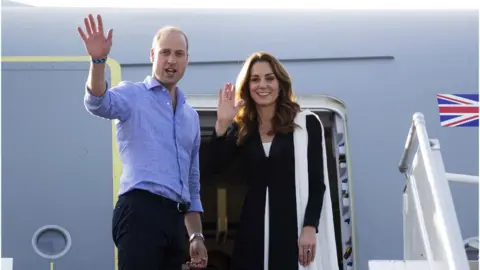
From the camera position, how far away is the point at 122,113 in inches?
148

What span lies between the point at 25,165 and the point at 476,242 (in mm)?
2613

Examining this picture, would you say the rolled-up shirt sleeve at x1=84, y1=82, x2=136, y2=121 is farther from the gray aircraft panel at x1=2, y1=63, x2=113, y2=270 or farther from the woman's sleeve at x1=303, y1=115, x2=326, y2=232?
the gray aircraft panel at x1=2, y1=63, x2=113, y2=270

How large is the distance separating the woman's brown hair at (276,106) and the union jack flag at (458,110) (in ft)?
4.83

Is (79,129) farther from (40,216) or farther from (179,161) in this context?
(179,161)

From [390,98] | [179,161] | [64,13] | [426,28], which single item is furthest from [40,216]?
[426,28]

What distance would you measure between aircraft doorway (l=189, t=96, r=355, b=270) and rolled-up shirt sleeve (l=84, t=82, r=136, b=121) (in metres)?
0.77

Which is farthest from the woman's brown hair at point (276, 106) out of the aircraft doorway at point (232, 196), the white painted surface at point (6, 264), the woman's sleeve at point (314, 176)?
the white painted surface at point (6, 264)

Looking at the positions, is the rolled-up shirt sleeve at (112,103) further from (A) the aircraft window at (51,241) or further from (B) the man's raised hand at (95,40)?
(A) the aircraft window at (51,241)

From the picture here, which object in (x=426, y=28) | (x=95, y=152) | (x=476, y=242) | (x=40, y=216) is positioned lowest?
(x=476, y=242)

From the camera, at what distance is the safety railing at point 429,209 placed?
11.3 ft

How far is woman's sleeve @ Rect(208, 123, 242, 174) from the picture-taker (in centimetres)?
433

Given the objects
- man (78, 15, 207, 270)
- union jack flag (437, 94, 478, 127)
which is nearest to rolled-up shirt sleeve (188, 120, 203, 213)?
man (78, 15, 207, 270)

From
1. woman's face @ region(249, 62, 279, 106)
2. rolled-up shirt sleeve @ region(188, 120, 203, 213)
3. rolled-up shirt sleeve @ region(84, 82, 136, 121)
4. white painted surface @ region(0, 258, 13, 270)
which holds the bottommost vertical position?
white painted surface @ region(0, 258, 13, 270)

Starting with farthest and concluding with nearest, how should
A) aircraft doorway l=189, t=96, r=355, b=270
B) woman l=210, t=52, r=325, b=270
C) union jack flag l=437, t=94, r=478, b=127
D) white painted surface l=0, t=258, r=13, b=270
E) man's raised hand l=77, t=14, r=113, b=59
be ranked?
union jack flag l=437, t=94, r=478, b=127, aircraft doorway l=189, t=96, r=355, b=270, woman l=210, t=52, r=325, b=270, white painted surface l=0, t=258, r=13, b=270, man's raised hand l=77, t=14, r=113, b=59
